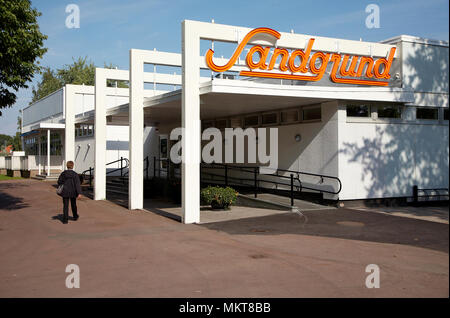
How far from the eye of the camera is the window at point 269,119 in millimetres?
17559

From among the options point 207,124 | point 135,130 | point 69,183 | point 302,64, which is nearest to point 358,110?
point 302,64

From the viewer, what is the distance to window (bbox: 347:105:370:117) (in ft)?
49.8

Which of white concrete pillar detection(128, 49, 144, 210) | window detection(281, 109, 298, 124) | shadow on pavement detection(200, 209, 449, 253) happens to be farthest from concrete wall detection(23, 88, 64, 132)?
shadow on pavement detection(200, 209, 449, 253)

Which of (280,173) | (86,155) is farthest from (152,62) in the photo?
(86,155)

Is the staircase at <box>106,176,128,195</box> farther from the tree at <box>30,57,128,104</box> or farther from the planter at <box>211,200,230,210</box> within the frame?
the tree at <box>30,57,128,104</box>

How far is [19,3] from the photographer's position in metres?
12.2

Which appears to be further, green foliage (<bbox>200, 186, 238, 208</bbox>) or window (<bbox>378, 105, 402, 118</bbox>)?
window (<bbox>378, 105, 402, 118</bbox>)

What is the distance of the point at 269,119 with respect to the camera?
17.9 m

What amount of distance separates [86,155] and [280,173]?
57.3ft

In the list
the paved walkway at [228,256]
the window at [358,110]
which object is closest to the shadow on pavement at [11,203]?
the paved walkway at [228,256]

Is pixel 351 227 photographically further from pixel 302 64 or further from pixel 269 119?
pixel 269 119

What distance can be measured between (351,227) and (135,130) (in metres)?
8.28

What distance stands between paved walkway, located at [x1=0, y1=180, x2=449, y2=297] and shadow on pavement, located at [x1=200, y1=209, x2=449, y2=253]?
24 mm
